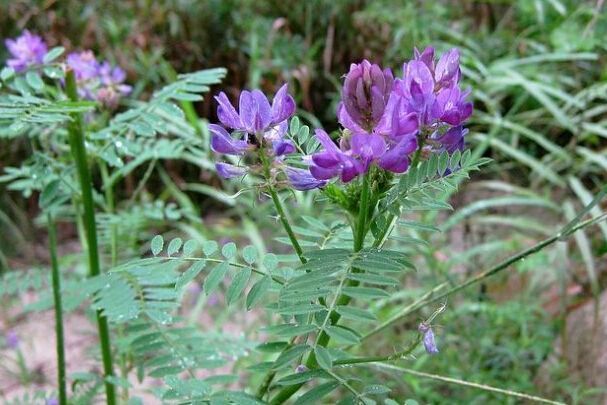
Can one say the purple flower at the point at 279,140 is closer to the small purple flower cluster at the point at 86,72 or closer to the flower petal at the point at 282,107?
the flower petal at the point at 282,107

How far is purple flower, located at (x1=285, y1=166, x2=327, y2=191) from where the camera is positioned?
608 mm

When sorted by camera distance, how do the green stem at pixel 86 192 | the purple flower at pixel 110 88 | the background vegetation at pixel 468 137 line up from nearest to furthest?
the green stem at pixel 86 192
the purple flower at pixel 110 88
the background vegetation at pixel 468 137

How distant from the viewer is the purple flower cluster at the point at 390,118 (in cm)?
56

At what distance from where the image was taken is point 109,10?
12.2ft

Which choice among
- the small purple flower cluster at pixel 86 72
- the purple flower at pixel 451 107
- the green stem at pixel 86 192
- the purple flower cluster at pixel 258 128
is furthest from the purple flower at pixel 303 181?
the small purple flower cluster at pixel 86 72

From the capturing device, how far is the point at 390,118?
58 centimetres

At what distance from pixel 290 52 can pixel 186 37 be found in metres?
0.50

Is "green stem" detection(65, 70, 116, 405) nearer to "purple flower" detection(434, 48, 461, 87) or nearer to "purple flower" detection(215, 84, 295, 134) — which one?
"purple flower" detection(215, 84, 295, 134)

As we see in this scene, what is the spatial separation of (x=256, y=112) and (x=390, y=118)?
120mm

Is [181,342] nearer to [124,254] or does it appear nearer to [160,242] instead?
[160,242]

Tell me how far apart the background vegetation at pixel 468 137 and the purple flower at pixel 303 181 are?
2.20 feet

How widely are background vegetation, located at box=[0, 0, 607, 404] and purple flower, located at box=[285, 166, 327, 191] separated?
2.20 ft

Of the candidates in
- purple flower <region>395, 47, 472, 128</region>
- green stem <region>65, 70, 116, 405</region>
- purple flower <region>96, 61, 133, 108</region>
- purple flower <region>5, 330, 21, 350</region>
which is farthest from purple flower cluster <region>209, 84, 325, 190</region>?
purple flower <region>5, 330, 21, 350</region>

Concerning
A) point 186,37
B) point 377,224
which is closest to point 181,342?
point 377,224
